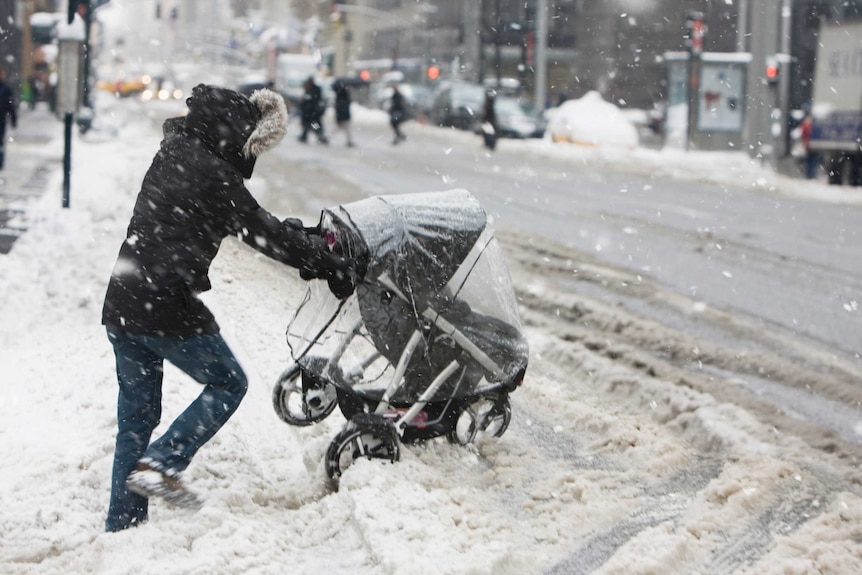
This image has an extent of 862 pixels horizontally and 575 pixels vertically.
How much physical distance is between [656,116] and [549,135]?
36.8ft

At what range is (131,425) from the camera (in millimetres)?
4035

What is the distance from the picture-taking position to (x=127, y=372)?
3977mm

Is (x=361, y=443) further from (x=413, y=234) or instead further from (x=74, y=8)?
(x=74, y=8)

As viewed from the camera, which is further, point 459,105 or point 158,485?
point 459,105

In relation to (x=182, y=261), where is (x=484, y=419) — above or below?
below

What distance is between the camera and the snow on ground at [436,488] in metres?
3.80

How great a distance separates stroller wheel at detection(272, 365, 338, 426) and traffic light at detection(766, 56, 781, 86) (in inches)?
804

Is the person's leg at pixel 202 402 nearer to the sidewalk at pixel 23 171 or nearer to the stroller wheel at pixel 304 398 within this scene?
the stroller wheel at pixel 304 398

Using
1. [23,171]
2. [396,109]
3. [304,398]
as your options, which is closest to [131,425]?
[304,398]

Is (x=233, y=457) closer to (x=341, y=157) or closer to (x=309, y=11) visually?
(x=341, y=157)

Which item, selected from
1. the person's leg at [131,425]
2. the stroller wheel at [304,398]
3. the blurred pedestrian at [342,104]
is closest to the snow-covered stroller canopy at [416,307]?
the stroller wheel at [304,398]

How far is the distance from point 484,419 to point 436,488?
0.60 m

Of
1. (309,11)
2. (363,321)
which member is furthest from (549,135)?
(309,11)

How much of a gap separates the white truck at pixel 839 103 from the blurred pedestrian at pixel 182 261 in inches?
753
